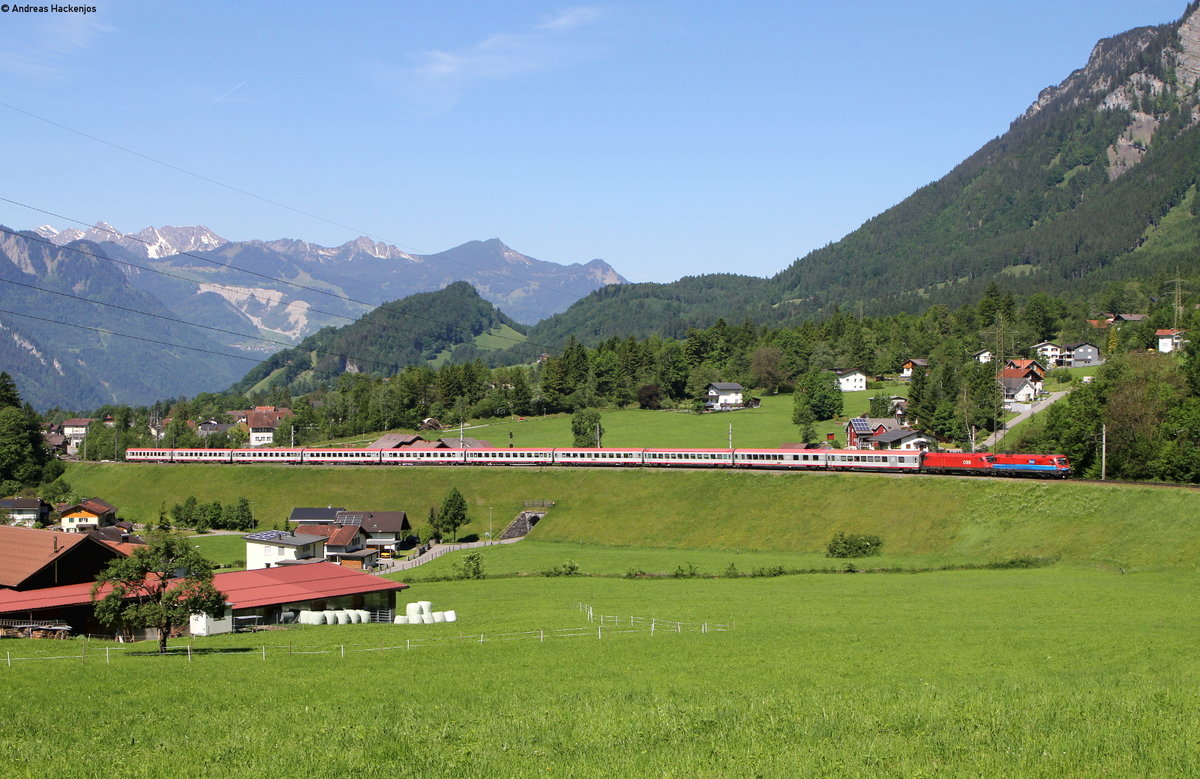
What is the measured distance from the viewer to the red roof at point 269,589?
131ft

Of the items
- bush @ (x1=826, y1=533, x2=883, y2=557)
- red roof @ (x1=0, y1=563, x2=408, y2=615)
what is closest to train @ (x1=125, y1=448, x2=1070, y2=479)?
bush @ (x1=826, y1=533, x2=883, y2=557)

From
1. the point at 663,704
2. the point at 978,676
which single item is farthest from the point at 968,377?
the point at 663,704

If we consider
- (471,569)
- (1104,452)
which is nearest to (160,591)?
(471,569)

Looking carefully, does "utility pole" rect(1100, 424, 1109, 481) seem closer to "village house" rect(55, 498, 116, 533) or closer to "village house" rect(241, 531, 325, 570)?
"village house" rect(241, 531, 325, 570)

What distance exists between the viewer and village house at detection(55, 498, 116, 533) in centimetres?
8919

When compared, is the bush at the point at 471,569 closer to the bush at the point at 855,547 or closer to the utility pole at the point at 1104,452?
the bush at the point at 855,547

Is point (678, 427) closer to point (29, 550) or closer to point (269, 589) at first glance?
point (269, 589)

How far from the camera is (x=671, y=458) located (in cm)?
8688

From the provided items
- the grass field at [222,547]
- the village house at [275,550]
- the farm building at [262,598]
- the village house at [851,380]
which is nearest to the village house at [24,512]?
the grass field at [222,547]

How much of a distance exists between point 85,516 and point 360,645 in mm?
68988

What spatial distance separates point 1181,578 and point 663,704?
3559 cm

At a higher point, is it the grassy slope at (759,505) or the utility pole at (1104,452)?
the utility pole at (1104,452)

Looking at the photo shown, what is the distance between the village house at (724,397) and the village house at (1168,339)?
53.0 meters

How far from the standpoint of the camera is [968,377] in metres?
114
